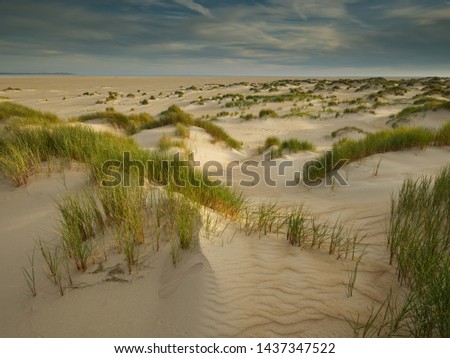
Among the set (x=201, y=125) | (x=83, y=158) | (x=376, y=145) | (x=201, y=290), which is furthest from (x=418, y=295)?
(x=201, y=125)

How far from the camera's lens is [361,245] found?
3.05m

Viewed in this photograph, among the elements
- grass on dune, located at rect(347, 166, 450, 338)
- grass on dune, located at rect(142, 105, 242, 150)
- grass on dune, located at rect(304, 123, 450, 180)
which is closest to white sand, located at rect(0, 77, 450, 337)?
grass on dune, located at rect(347, 166, 450, 338)

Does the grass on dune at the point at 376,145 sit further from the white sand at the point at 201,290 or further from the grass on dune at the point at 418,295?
the grass on dune at the point at 418,295

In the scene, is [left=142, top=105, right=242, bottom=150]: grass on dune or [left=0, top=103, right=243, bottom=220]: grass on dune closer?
[left=0, top=103, right=243, bottom=220]: grass on dune

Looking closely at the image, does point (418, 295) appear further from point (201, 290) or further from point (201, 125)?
point (201, 125)

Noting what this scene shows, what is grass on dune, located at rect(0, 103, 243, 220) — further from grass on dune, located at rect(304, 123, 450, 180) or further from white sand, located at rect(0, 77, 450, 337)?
grass on dune, located at rect(304, 123, 450, 180)

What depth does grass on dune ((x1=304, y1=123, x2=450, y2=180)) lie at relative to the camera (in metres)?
6.21

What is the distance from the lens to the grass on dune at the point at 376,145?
621cm

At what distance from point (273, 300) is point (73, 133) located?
4.58 meters

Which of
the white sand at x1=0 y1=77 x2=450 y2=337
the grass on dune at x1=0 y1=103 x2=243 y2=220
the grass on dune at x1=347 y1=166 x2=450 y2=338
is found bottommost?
the white sand at x1=0 y1=77 x2=450 y2=337

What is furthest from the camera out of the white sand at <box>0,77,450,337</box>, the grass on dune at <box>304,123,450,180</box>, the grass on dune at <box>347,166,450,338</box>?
the grass on dune at <box>304,123,450,180</box>

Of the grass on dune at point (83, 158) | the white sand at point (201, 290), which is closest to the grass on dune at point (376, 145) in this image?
the grass on dune at point (83, 158)

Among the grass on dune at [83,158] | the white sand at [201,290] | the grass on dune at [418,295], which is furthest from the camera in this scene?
the grass on dune at [83,158]
